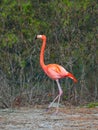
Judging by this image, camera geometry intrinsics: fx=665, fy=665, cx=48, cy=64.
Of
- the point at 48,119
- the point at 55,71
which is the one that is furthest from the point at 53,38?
the point at 48,119

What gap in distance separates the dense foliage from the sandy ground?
8.76 feet

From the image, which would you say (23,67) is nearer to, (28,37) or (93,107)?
(28,37)

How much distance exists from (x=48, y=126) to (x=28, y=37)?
6.55 meters

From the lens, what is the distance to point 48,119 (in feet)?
42.2

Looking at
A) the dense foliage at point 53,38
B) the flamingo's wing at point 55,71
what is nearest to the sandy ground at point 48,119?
the flamingo's wing at point 55,71

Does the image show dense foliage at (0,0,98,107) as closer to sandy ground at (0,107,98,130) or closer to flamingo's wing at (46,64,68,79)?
flamingo's wing at (46,64,68,79)

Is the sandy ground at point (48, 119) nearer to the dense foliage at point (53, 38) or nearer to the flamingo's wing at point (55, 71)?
the flamingo's wing at point (55, 71)

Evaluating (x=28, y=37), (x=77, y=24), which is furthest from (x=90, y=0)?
(x=28, y=37)

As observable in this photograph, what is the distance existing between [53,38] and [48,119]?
221 inches

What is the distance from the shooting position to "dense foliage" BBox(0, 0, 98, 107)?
17.5m

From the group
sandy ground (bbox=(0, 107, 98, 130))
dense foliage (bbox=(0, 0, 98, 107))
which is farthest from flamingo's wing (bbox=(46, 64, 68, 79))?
dense foliage (bbox=(0, 0, 98, 107))

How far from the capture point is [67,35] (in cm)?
1802

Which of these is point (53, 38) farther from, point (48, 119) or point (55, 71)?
point (48, 119)

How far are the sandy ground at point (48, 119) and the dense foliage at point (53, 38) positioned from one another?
2.67m
